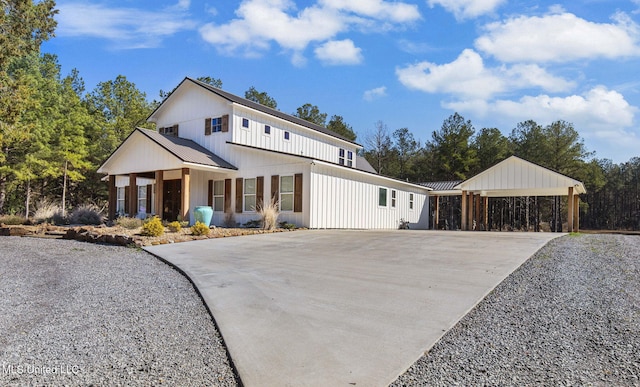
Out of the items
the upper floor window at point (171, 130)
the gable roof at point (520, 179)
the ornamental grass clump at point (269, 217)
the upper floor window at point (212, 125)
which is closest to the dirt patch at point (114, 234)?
the ornamental grass clump at point (269, 217)

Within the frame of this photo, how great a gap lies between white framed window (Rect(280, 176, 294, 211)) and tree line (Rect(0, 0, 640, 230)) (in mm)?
11329

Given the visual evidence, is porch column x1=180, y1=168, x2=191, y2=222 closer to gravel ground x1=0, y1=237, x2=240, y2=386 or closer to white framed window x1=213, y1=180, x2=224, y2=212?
white framed window x1=213, y1=180, x2=224, y2=212

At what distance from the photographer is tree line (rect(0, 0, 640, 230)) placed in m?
27.3

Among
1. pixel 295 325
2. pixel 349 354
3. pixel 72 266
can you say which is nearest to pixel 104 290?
pixel 72 266

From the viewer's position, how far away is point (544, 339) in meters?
3.66

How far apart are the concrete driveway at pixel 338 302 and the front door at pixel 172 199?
1229 cm

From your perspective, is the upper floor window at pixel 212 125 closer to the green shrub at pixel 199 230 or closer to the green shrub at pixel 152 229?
the green shrub at pixel 199 230

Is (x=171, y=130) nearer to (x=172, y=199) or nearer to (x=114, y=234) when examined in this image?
(x=172, y=199)

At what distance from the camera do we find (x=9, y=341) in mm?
3797

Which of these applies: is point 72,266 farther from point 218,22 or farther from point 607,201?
point 607,201

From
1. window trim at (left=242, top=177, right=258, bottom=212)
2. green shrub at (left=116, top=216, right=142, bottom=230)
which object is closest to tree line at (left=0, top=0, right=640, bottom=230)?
green shrub at (left=116, top=216, right=142, bottom=230)

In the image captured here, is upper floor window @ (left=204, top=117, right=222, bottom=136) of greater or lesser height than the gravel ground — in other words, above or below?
above

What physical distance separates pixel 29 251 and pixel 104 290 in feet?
19.7

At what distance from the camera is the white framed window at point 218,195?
1962 centimetres
